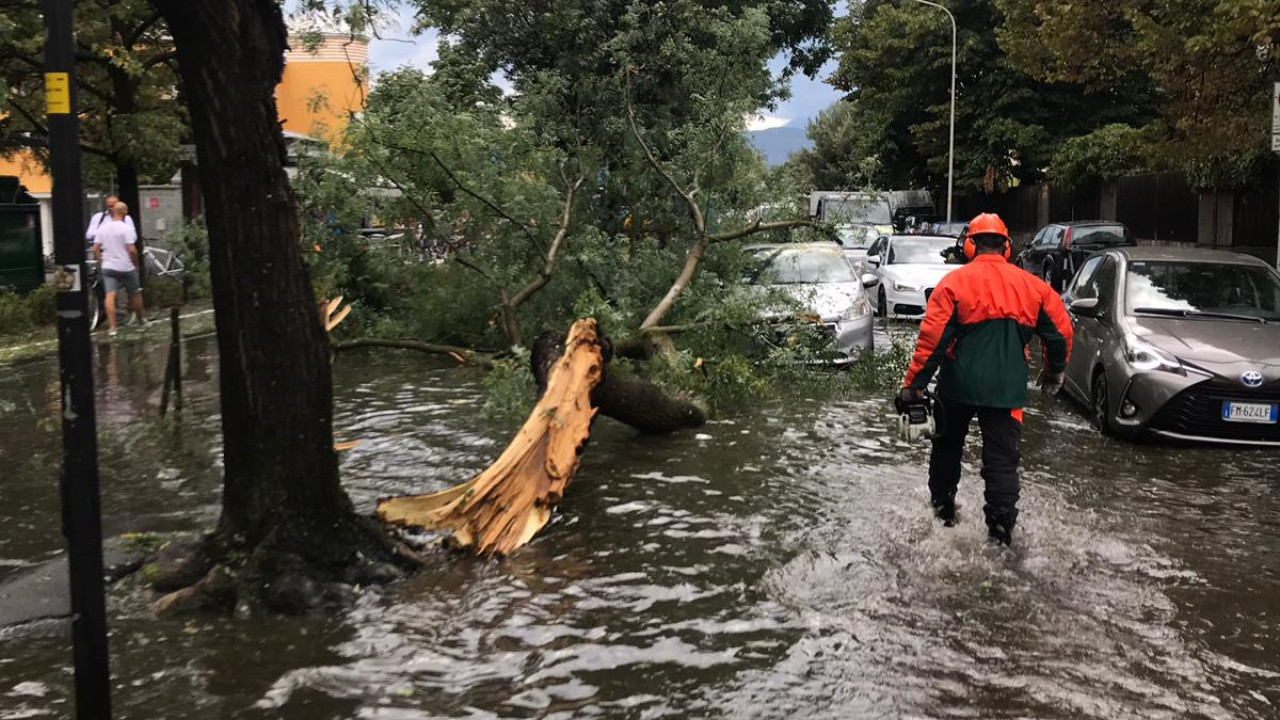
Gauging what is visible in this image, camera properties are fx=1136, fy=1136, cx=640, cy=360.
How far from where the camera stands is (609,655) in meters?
4.74

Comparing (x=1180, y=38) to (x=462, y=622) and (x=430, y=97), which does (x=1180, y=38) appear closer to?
(x=430, y=97)

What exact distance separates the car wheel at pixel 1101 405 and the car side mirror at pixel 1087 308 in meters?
0.52

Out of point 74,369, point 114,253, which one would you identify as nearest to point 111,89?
point 114,253

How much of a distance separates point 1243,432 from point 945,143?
33599 millimetres

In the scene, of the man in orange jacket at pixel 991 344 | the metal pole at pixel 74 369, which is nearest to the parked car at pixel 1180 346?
the man in orange jacket at pixel 991 344

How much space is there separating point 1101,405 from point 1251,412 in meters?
1.25

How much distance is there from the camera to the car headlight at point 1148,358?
843 centimetres

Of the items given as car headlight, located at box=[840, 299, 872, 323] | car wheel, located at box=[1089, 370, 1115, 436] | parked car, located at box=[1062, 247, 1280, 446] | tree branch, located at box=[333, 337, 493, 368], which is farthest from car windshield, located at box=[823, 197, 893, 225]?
tree branch, located at box=[333, 337, 493, 368]

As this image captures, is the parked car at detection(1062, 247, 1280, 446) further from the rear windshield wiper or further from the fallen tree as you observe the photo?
the fallen tree

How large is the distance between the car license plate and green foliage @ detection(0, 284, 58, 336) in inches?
562

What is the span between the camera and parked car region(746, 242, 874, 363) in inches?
442

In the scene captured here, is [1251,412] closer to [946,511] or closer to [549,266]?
[946,511]

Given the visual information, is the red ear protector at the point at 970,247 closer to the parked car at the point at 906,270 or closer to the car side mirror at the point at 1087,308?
the car side mirror at the point at 1087,308

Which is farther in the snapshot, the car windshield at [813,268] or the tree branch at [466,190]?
the car windshield at [813,268]
